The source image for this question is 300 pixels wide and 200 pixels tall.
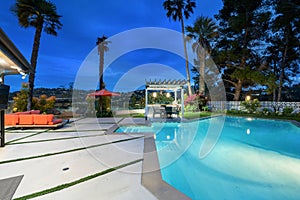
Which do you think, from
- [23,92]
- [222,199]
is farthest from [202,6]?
[222,199]

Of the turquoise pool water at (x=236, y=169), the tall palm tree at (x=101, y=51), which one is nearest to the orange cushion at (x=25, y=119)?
the tall palm tree at (x=101, y=51)

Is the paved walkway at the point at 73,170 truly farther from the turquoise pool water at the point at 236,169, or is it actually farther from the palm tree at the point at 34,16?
the palm tree at the point at 34,16

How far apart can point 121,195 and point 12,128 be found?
7.96 meters

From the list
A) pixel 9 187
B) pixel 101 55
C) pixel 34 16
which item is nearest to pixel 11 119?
pixel 9 187

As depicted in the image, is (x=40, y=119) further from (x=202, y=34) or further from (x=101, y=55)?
(x=202, y=34)

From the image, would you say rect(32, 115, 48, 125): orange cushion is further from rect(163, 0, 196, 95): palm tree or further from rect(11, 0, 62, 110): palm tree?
rect(163, 0, 196, 95): palm tree

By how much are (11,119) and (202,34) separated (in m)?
16.7

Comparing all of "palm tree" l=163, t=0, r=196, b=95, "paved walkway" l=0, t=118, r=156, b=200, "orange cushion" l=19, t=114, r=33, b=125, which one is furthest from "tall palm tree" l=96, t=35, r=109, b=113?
"palm tree" l=163, t=0, r=196, b=95

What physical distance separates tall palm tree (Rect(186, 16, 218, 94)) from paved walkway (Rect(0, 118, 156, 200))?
47.2 feet

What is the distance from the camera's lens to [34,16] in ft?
31.2

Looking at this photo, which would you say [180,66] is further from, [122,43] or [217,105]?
[122,43]

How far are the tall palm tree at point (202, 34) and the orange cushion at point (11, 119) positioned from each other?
611 inches

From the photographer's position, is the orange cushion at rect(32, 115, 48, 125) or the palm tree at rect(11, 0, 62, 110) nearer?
the orange cushion at rect(32, 115, 48, 125)

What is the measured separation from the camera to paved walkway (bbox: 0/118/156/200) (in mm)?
2086
